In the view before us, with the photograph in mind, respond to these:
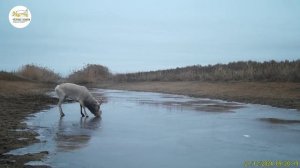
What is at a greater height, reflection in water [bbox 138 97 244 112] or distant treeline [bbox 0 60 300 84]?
distant treeline [bbox 0 60 300 84]

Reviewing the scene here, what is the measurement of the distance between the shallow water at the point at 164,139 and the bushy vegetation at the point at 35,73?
127 feet

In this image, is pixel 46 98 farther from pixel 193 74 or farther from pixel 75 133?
pixel 193 74

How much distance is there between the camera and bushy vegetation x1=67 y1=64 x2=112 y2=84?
63.8 meters

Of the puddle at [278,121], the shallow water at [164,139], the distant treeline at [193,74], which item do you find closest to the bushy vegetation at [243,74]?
the distant treeline at [193,74]

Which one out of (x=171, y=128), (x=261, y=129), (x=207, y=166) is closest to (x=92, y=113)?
(x=171, y=128)

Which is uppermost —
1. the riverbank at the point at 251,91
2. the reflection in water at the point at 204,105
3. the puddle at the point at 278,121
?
the riverbank at the point at 251,91

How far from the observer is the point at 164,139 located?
12.9 meters

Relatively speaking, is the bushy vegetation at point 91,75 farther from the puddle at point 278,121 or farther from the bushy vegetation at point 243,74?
the puddle at point 278,121

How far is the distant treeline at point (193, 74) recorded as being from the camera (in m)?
36.8

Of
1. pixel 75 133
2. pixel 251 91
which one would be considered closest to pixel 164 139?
pixel 75 133

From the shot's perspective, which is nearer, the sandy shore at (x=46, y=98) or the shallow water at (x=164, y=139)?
the shallow water at (x=164, y=139)

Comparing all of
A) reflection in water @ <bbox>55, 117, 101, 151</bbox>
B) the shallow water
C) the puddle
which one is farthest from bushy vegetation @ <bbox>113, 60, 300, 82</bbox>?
reflection in water @ <bbox>55, 117, 101, 151</bbox>

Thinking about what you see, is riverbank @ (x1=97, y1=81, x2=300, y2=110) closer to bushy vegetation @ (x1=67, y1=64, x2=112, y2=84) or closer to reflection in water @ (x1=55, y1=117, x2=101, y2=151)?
Result: reflection in water @ (x1=55, y1=117, x2=101, y2=151)

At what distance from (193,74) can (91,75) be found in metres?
20.9
